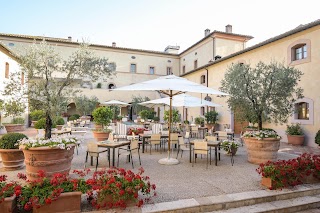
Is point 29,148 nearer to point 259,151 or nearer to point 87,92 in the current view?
point 259,151

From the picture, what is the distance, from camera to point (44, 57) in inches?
240

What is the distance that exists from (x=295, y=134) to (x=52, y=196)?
444 inches

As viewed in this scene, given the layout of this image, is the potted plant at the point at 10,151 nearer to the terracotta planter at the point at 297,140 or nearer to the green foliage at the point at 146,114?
the terracotta planter at the point at 297,140

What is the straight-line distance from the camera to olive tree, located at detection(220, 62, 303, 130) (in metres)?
7.12

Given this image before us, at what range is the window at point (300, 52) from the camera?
1084 centimetres

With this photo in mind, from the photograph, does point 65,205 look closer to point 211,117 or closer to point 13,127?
point 13,127

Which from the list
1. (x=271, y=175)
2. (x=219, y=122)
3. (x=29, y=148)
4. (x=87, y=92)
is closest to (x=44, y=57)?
A: (x=29, y=148)

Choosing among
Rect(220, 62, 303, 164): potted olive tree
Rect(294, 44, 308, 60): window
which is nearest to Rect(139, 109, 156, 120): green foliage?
Rect(294, 44, 308, 60): window

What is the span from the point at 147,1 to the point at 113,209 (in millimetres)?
10325

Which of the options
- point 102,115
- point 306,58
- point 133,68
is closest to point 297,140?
point 306,58

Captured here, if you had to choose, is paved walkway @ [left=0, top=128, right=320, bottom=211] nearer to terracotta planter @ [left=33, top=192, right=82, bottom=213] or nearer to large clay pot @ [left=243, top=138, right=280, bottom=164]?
terracotta planter @ [left=33, top=192, right=82, bottom=213]

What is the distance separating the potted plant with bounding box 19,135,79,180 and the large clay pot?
5.41 m

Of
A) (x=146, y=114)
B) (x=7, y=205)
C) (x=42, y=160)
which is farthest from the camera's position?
(x=146, y=114)

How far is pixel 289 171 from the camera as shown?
15.1 ft
